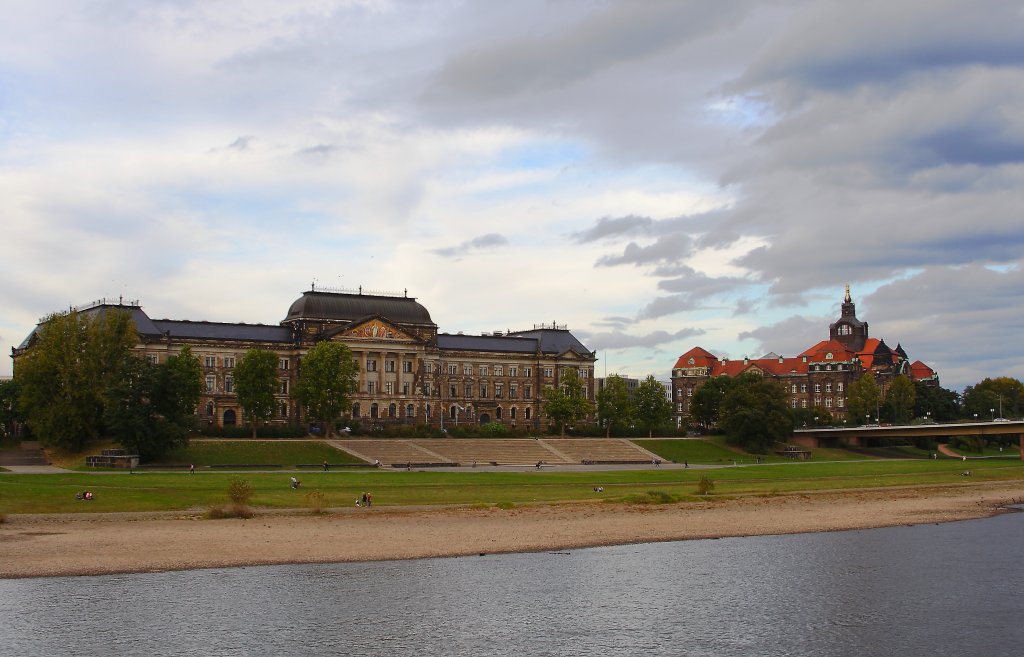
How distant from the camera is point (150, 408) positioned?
106m

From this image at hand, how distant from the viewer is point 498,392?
183000mm

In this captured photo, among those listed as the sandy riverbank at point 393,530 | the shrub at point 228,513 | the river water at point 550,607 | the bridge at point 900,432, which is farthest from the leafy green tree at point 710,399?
the shrub at point 228,513

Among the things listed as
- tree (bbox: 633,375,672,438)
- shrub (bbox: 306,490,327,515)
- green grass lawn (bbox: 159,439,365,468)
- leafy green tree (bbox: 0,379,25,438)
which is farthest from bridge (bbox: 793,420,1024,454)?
leafy green tree (bbox: 0,379,25,438)

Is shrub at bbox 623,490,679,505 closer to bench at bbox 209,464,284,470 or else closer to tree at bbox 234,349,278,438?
bench at bbox 209,464,284,470

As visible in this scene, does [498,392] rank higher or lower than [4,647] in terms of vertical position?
higher

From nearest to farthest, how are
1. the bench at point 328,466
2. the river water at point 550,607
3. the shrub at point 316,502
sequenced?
the river water at point 550,607 → the shrub at point 316,502 → the bench at point 328,466

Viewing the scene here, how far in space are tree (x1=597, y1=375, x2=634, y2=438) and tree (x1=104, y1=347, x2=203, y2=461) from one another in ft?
228

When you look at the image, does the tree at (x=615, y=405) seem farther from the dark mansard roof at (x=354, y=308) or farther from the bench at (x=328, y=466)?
the bench at (x=328, y=466)

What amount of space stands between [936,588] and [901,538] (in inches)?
685

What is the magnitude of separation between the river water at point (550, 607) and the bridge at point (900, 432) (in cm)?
9653

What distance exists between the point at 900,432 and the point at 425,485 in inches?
3774

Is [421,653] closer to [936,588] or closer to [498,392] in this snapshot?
[936,588]

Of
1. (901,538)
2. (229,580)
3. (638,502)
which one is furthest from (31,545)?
(901,538)

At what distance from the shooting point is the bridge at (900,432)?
146 metres
